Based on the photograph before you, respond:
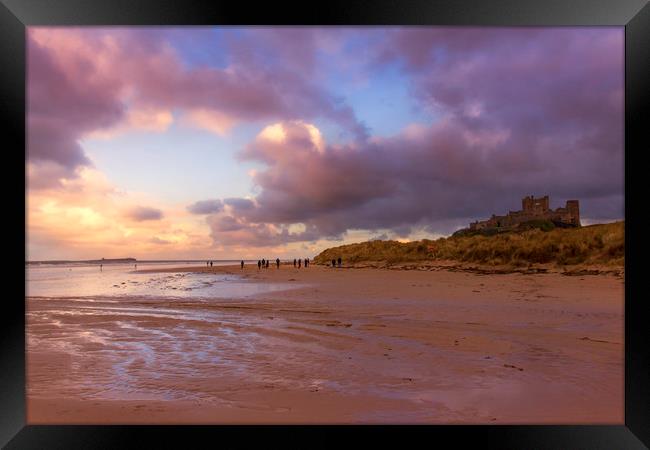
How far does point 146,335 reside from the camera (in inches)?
269

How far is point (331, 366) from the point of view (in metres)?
4.81

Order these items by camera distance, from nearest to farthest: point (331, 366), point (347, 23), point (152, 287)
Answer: point (347, 23), point (331, 366), point (152, 287)

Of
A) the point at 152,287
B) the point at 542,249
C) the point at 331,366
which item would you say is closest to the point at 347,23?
the point at 331,366

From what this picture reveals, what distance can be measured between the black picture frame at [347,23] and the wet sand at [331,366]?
0.83ft

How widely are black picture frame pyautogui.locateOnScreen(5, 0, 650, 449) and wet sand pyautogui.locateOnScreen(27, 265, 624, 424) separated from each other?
9.9 inches

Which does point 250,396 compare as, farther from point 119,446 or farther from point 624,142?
point 624,142

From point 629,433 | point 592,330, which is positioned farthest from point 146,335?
point 592,330

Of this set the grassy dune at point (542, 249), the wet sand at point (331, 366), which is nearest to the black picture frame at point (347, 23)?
the wet sand at point (331, 366)

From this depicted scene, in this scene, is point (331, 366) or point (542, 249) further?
point (542, 249)

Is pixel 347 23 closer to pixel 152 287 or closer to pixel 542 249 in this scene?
pixel 152 287

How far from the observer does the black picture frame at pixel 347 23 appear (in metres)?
3.04

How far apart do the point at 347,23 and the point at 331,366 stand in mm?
3736

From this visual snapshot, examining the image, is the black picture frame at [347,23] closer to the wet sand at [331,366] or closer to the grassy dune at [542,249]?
the wet sand at [331,366]

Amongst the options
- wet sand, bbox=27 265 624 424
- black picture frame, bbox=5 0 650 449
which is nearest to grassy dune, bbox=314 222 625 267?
wet sand, bbox=27 265 624 424
